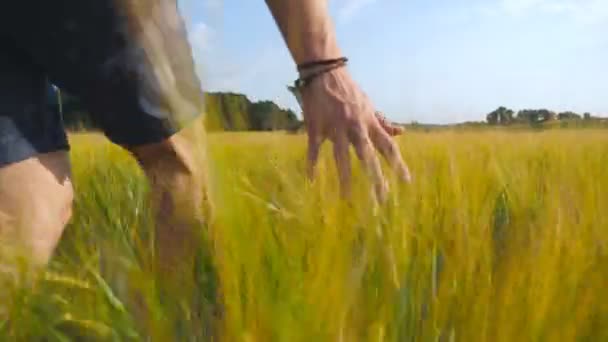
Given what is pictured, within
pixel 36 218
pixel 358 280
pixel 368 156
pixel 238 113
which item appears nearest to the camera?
pixel 358 280

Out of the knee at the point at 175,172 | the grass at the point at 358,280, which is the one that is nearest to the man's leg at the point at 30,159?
the knee at the point at 175,172

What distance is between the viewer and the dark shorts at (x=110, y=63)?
1054 millimetres

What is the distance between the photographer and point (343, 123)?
3.47ft

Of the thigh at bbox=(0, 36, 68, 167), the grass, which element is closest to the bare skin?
the grass

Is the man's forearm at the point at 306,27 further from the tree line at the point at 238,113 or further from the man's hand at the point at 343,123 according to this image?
the tree line at the point at 238,113

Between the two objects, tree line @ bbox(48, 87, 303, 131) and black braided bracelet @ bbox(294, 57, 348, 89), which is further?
black braided bracelet @ bbox(294, 57, 348, 89)

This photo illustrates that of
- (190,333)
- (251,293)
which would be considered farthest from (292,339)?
(190,333)

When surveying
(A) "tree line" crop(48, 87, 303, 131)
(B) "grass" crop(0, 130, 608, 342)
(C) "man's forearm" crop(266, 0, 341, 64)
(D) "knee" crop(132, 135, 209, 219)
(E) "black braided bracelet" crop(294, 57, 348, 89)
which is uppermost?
(C) "man's forearm" crop(266, 0, 341, 64)

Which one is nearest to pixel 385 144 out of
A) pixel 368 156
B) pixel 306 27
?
pixel 368 156

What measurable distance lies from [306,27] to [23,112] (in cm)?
43

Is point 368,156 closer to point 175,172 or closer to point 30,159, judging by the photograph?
point 175,172

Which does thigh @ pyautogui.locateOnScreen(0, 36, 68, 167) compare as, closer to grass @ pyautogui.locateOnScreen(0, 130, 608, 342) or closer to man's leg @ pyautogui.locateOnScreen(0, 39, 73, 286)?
man's leg @ pyautogui.locateOnScreen(0, 39, 73, 286)

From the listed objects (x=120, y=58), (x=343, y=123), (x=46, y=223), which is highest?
(x=120, y=58)

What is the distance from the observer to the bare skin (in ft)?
3.46
